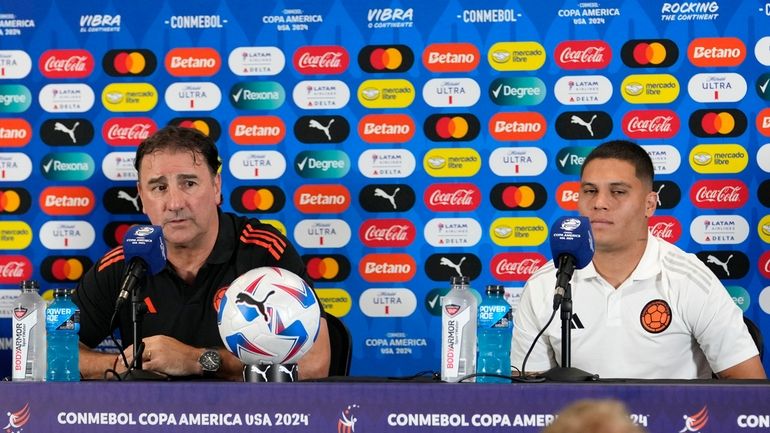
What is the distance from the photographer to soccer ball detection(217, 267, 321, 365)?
2146 mm

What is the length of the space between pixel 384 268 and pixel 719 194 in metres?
1.29

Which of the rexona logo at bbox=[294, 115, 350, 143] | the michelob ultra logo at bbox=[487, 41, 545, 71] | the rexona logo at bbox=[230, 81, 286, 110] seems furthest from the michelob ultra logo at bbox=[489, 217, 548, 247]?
the rexona logo at bbox=[230, 81, 286, 110]

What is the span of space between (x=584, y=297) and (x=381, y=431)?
1.18 metres

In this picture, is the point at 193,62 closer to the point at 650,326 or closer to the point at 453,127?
the point at 453,127

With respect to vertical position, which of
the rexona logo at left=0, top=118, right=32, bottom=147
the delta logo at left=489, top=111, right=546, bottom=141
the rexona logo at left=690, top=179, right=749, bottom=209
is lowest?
the rexona logo at left=690, top=179, right=749, bottom=209

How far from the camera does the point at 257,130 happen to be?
12.8 ft

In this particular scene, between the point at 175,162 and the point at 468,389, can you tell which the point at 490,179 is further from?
the point at 468,389

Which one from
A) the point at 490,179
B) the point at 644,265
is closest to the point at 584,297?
the point at 644,265

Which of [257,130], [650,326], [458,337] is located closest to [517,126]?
[257,130]

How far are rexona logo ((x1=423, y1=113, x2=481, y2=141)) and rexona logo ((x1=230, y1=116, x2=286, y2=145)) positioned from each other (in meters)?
0.58

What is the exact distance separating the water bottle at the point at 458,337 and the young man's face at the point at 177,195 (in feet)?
3.60

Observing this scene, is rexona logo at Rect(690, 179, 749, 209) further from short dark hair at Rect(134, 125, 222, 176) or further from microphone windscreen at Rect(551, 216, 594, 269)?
short dark hair at Rect(134, 125, 222, 176)

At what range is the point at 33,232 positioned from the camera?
3992 mm

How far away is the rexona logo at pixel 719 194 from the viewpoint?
12.3 ft
